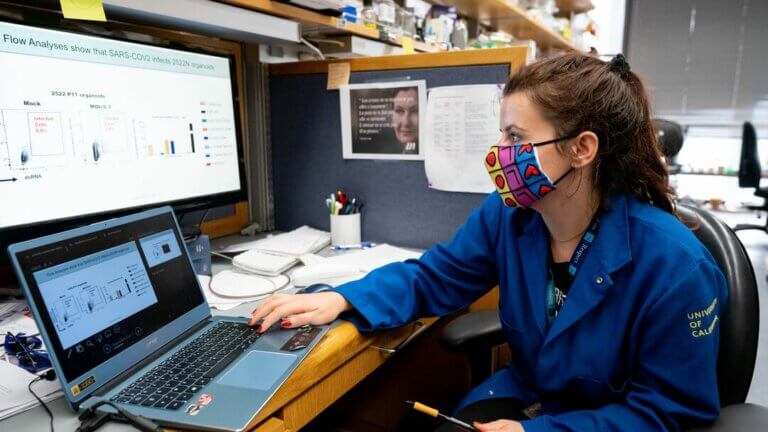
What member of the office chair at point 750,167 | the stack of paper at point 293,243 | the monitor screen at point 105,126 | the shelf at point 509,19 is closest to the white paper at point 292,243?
the stack of paper at point 293,243

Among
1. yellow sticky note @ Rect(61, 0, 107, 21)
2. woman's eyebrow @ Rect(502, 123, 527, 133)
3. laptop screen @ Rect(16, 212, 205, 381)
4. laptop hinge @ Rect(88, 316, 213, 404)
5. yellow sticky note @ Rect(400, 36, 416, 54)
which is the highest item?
yellow sticky note @ Rect(400, 36, 416, 54)

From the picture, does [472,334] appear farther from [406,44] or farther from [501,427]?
[406,44]

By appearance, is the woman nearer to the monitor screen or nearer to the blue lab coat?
the blue lab coat

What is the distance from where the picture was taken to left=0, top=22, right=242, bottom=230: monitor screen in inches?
32.0

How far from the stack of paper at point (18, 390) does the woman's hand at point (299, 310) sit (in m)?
0.27

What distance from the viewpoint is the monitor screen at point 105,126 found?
81 cm

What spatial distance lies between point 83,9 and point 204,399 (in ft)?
2.10

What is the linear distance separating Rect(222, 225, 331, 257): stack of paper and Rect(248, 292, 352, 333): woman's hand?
0.36m

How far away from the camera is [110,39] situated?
942 millimetres

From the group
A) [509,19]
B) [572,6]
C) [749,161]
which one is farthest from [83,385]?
[749,161]

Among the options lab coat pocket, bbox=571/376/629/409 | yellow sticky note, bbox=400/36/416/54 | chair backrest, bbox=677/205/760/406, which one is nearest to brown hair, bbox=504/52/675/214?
chair backrest, bbox=677/205/760/406

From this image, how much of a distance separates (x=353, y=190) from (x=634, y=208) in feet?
2.44

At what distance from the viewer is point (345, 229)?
131 centimetres

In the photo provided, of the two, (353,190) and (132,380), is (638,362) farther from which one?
(353,190)
